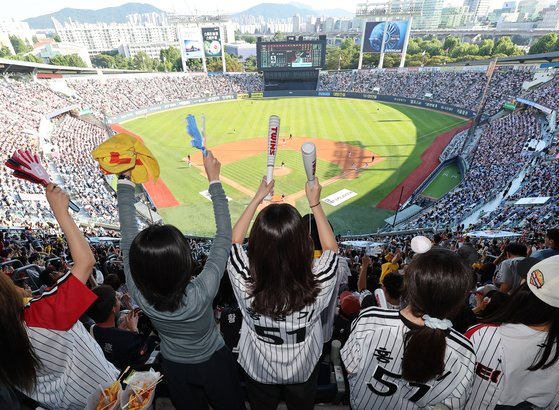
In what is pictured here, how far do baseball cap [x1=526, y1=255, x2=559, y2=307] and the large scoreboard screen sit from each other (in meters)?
58.1

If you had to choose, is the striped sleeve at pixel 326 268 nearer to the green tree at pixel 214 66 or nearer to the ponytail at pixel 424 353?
the ponytail at pixel 424 353

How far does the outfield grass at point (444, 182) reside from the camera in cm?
2195

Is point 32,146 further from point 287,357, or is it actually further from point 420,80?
point 420,80

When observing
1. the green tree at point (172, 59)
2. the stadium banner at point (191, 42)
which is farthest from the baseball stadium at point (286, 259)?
the green tree at point (172, 59)

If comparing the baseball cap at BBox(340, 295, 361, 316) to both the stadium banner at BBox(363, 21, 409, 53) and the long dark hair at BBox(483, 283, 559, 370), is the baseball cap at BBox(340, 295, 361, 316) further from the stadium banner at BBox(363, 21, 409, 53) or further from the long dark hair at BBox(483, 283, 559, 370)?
the stadium banner at BBox(363, 21, 409, 53)

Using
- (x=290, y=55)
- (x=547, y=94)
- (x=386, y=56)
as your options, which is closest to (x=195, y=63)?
(x=290, y=55)

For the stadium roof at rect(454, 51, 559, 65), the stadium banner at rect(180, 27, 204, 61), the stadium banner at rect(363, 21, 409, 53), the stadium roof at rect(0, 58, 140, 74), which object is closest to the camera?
the stadium roof at rect(454, 51, 559, 65)

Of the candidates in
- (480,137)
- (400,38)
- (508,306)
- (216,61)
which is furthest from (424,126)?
(216,61)

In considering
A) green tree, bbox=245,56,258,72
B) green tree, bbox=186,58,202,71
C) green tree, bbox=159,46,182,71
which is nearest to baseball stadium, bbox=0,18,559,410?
green tree, bbox=186,58,202,71

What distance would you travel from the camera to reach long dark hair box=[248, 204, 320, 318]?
6.53 ft

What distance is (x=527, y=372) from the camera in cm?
230

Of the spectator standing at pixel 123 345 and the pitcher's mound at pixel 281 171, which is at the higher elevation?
the spectator standing at pixel 123 345

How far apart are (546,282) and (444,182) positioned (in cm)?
2393

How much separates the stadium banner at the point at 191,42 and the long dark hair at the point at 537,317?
67.9 metres
